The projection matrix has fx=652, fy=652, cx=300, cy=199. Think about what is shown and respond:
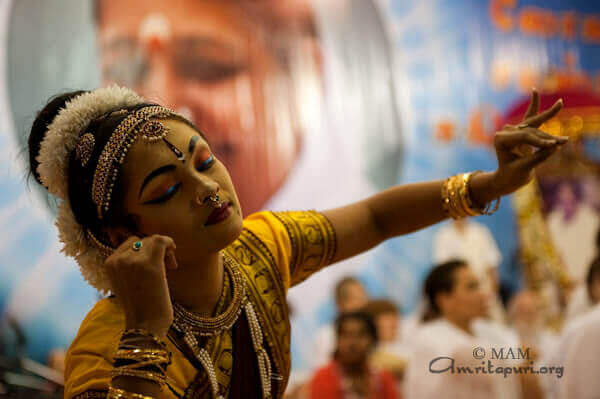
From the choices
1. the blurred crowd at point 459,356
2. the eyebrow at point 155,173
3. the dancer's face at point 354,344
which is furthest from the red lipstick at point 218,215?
the dancer's face at point 354,344

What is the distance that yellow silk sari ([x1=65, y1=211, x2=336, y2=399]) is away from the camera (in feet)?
4.44

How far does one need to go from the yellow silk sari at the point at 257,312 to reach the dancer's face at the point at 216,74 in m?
3.62

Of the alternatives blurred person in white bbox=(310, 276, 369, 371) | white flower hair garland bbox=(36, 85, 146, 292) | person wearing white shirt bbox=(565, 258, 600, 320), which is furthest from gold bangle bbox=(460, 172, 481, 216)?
blurred person in white bbox=(310, 276, 369, 371)

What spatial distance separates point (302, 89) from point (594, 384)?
4058 millimetres

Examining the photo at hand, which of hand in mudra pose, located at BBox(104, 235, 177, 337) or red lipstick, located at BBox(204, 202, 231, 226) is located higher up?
red lipstick, located at BBox(204, 202, 231, 226)

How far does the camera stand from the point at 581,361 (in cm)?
277

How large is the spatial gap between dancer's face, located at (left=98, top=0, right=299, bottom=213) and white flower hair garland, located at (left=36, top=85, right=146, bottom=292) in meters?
3.67

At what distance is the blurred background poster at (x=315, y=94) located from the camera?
4.56 meters

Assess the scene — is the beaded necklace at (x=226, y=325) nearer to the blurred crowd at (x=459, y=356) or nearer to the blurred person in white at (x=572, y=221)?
the blurred crowd at (x=459, y=356)

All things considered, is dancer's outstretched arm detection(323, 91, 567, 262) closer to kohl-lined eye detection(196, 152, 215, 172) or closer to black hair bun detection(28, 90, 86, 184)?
kohl-lined eye detection(196, 152, 215, 172)

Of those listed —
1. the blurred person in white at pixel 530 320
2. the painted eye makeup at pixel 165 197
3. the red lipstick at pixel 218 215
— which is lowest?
the blurred person in white at pixel 530 320

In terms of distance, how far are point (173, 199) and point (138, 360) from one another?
1.19 feet

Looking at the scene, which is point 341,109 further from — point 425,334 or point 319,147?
point 425,334

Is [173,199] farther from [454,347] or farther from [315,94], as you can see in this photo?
[315,94]
